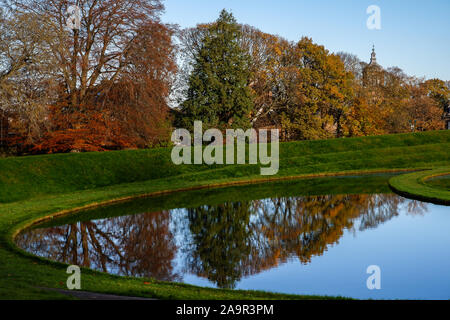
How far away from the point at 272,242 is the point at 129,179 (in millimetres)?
14191

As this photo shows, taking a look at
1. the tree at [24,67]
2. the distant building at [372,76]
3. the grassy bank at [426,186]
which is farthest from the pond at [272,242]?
the distant building at [372,76]

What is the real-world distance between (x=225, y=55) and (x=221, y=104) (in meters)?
4.30

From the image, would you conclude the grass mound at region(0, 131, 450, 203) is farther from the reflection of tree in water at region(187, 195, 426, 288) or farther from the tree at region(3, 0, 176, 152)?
the reflection of tree in water at region(187, 195, 426, 288)

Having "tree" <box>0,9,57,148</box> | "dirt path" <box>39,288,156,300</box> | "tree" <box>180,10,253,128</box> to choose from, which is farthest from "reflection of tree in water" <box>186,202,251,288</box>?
"tree" <box>180,10,253,128</box>

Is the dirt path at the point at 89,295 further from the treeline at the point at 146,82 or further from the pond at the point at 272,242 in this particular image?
the treeline at the point at 146,82

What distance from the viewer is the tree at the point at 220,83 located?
34.9 m

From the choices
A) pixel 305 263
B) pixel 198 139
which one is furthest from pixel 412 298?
pixel 198 139

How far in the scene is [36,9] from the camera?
81.0 ft

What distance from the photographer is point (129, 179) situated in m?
23.1

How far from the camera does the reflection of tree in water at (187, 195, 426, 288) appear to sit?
892cm

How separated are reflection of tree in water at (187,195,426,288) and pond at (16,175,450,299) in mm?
27

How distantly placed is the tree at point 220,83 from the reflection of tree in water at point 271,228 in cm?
1943

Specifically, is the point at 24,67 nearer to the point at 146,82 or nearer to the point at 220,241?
the point at 146,82
